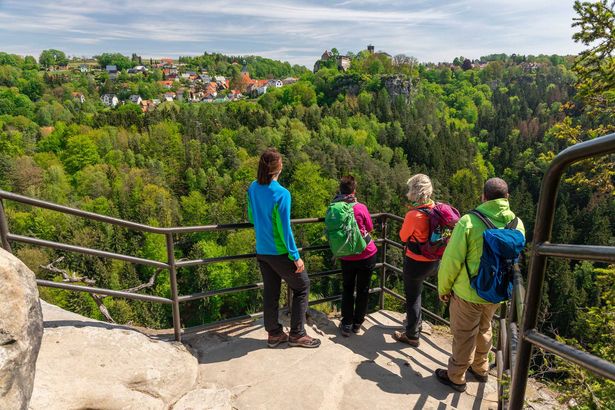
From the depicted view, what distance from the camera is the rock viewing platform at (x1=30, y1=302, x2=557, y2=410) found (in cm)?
313

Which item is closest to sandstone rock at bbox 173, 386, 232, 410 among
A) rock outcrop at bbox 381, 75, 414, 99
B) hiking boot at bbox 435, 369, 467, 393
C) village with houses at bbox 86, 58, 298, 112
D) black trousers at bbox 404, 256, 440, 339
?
hiking boot at bbox 435, 369, 467, 393

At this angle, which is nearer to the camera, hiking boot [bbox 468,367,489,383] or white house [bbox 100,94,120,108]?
hiking boot [bbox 468,367,489,383]

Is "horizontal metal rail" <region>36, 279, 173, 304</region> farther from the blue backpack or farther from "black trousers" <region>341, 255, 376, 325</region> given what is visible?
the blue backpack

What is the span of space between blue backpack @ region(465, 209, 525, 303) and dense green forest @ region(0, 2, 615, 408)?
42 cm

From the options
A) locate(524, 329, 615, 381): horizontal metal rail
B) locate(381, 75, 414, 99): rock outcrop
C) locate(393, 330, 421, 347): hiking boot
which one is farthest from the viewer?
locate(381, 75, 414, 99): rock outcrop

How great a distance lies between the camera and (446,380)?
13.0ft

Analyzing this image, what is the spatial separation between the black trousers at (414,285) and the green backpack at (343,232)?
0.54m

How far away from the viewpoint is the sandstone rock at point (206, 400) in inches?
132

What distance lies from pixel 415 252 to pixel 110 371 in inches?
117

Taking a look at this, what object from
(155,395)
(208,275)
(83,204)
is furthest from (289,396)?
(83,204)

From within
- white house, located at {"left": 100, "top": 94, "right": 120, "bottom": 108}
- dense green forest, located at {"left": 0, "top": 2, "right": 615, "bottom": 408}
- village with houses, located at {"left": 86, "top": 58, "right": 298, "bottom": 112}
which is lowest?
dense green forest, located at {"left": 0, "top": 2, "right": 615, "bottom": 408}

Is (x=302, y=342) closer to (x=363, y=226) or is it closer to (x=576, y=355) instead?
(x=363, y=226)

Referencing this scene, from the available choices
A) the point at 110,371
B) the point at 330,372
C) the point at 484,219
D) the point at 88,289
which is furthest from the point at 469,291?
the point at 88,289

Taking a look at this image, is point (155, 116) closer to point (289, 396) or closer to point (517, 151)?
point (517, 151)
